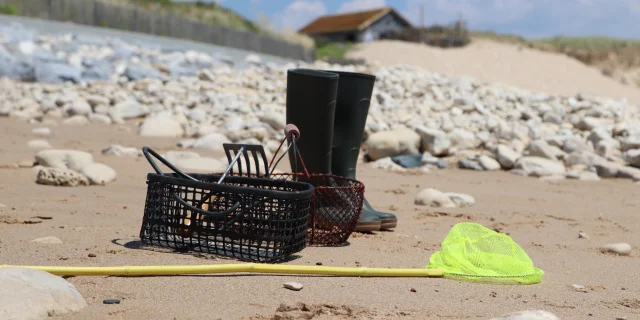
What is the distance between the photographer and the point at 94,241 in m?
3.06

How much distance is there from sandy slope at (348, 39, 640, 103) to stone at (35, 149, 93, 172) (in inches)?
919

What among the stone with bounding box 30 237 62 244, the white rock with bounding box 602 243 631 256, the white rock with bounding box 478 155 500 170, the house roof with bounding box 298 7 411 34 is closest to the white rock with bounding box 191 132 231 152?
the white rock with bounding box 478 155 500 170

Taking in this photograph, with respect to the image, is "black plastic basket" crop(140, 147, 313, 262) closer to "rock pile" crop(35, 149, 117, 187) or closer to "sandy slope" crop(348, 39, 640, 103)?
"rock pile" crop(35, 149, 117, 187)

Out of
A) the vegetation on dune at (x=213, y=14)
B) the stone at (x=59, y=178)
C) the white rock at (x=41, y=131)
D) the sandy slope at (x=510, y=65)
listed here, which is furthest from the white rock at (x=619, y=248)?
the vegetation on dune at (x=213, y=14)

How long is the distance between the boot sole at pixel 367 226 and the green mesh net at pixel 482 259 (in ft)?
2.15

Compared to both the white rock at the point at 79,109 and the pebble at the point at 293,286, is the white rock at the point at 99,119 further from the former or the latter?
the pebble at the point at 293,286

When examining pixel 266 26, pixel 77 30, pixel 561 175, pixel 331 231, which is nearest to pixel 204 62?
pixel 77 30

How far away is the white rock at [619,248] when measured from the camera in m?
3.66

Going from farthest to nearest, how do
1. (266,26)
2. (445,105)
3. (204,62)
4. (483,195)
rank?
(266,26)
(204,62)
(445,105)
(483,195)

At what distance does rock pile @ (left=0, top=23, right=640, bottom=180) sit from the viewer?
7.38 metres

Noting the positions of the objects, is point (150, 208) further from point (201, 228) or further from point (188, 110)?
point (188, 110)

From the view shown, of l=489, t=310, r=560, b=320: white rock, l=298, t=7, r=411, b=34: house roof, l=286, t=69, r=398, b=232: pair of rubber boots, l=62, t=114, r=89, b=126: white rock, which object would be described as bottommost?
l=489, t=310, r=560, b=320: white rock

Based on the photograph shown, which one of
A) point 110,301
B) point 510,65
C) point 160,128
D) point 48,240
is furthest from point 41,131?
point 510,65

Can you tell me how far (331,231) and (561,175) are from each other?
434 centimetres
